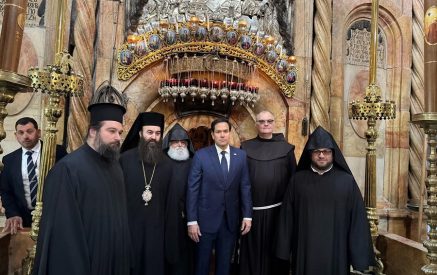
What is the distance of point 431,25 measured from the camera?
10.3 feet

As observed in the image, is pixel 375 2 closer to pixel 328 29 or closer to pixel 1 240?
pixel 328 29

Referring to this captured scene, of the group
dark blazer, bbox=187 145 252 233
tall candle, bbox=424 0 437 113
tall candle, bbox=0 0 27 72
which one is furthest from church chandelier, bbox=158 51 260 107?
tall candle, bbox=0 0 27 72

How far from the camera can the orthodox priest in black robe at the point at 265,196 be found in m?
4.18

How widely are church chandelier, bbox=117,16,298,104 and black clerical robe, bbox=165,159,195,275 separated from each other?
6.64ft

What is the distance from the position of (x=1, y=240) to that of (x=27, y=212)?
0.82 meters

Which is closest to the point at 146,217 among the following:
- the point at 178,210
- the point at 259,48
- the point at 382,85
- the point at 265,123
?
the point at 178,210

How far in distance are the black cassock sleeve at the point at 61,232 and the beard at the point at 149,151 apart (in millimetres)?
1246

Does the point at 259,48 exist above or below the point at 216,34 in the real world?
below

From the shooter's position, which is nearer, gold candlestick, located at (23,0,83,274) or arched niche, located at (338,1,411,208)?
gold candlestick, located at (23,0,83,274)

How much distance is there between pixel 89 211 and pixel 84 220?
0.23ft

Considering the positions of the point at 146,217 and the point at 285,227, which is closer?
the point at 146,217

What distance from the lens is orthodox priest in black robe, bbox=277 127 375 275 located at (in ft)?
12.2

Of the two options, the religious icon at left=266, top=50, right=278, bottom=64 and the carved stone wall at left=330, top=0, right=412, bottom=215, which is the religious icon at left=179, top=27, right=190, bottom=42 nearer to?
the religious icon at left=266, top=50, right=278, bottom=64

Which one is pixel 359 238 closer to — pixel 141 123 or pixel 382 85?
pixel 141 123
